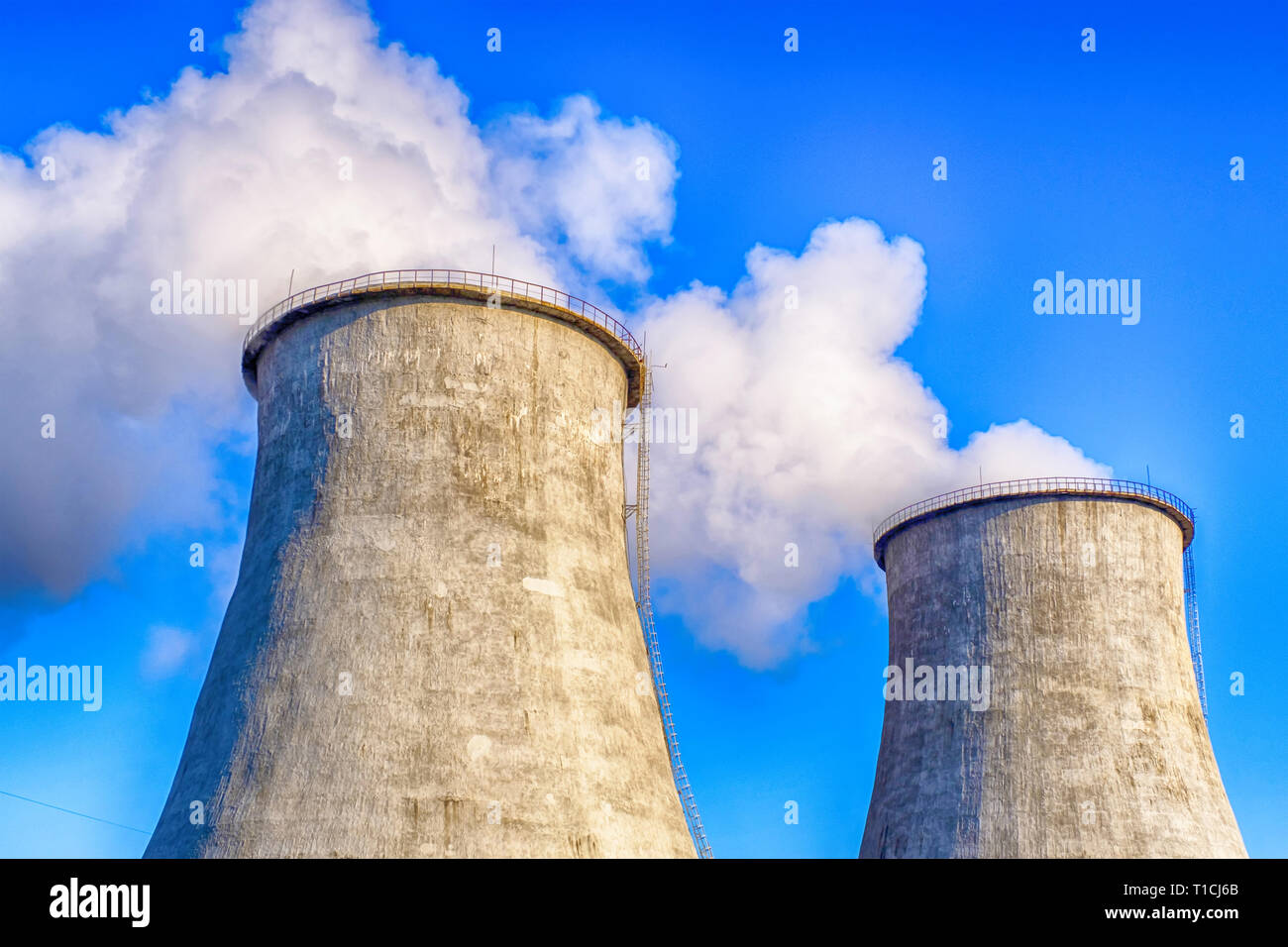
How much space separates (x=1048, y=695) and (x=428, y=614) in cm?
1301

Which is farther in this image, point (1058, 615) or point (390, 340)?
point (1058, 615)

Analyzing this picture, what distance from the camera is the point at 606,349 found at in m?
26.8

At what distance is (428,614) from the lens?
74.3 feet

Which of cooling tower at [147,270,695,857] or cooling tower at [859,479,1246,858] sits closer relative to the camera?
cooling tower at [147,270,695,857]

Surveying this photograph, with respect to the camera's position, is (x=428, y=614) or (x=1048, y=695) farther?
(x=1048, y=695)

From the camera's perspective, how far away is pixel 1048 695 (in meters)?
29.0

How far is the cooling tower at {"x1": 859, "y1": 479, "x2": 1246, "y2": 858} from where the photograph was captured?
28.2 metres

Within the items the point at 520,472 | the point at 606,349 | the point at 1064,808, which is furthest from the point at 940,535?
the point at 520,472

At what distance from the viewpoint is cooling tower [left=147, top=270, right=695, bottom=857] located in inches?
853

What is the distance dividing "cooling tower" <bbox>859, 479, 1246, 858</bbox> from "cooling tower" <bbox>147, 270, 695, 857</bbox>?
24.4 feet

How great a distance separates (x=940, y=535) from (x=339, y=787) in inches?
593

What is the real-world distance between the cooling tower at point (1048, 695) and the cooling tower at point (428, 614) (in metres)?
7.43
